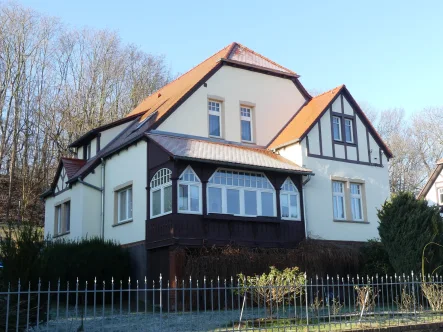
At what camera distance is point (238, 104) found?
22.6m

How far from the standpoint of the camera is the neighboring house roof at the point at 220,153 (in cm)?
1800

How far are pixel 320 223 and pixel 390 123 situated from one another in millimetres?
30493

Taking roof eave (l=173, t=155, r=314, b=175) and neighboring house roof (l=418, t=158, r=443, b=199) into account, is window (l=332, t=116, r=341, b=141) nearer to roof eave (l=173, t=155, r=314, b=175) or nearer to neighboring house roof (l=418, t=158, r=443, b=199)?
roof eave (l=173, t=155, r=314, b=175)

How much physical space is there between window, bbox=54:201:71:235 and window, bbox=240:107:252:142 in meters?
8.25

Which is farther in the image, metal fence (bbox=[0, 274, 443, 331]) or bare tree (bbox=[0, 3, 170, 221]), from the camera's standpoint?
bare tree (bbox=[0, 3, 170, 221])

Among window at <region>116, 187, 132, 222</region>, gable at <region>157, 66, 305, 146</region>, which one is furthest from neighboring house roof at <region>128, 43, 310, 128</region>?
window at <region>116, 187, 132, 222</region>

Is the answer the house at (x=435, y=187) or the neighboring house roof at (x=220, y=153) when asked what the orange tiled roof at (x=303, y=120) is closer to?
the neighboring house roof at (x=220, y=153)

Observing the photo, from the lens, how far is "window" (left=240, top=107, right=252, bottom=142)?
2283cm

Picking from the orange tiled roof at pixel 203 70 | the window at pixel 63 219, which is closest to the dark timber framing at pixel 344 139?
Answer: the orange tiled roof at pixel 203 70

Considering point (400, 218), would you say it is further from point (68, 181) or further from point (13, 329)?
point (68, 181)

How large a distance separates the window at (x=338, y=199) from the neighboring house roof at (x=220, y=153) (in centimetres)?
231

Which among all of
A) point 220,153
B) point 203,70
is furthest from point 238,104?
point 220,153

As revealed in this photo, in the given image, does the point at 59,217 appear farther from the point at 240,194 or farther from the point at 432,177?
the point at 432,177

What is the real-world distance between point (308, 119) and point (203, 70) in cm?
491
